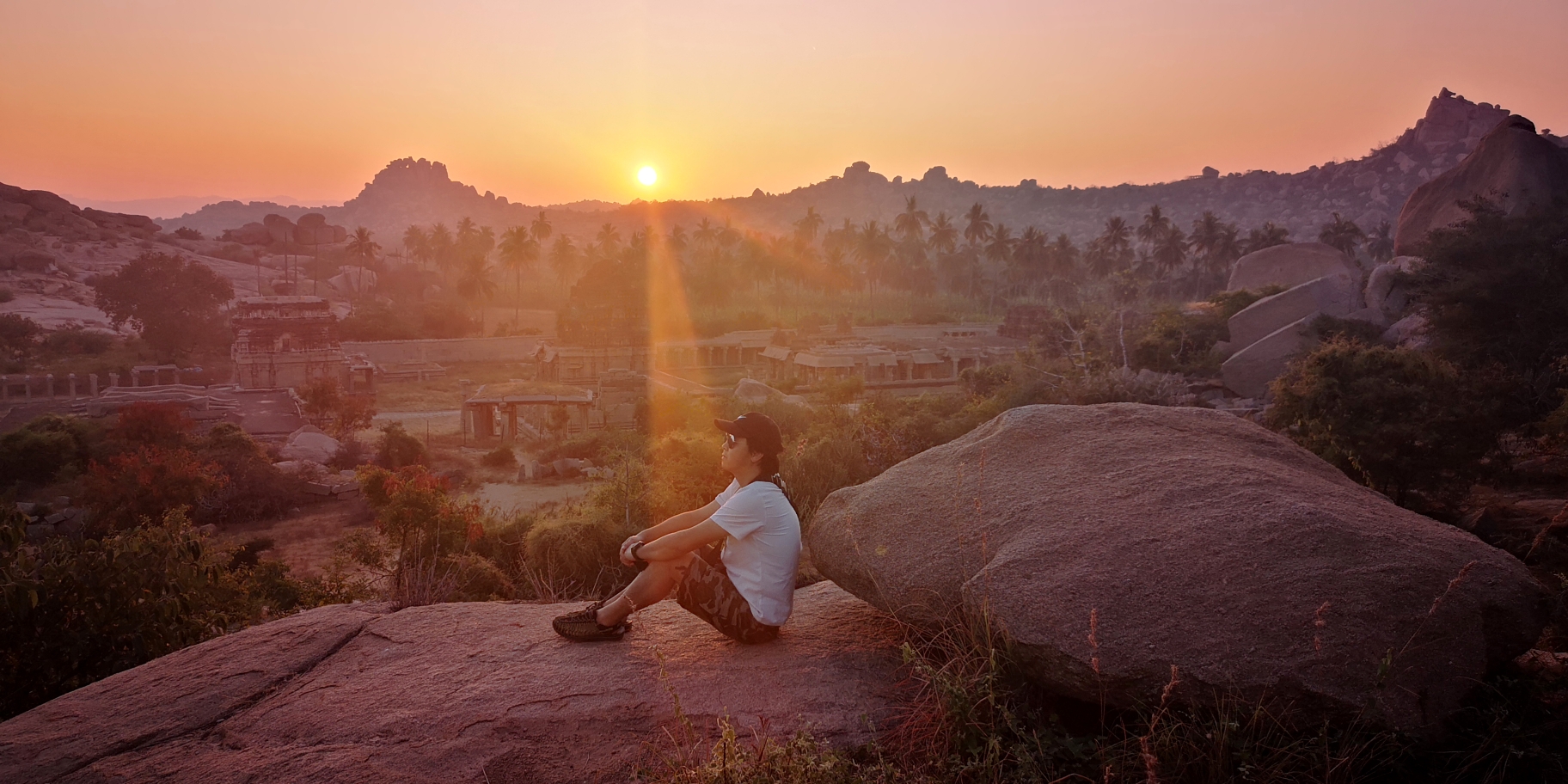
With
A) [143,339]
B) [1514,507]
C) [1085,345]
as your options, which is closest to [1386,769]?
[1514,507]

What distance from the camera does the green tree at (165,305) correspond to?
148 ft

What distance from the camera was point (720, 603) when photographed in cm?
440

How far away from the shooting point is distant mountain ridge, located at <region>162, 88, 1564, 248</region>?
10944 cm

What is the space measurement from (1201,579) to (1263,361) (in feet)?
80.9

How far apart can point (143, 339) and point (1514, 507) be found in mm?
56920

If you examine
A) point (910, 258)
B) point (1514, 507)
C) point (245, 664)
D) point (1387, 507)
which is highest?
point (910, 258)

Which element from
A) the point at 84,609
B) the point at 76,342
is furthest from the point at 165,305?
the point at 84,609

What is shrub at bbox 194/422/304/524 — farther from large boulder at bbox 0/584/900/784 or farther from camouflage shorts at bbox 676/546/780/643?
camouflage shorts at bbox 676/546/780/643

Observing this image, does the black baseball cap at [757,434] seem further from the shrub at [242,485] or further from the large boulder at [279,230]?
the large boulder at [279,230]

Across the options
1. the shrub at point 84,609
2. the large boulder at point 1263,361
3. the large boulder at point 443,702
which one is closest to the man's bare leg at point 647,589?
the large boulder at point 443,702

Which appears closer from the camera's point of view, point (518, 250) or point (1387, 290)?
point (1387, 290)

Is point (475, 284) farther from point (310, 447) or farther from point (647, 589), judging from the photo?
point (647, 589)

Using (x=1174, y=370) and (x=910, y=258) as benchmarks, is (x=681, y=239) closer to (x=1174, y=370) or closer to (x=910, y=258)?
(x=910, y=258)

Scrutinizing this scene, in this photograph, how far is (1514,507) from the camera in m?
9.96
